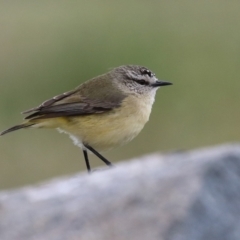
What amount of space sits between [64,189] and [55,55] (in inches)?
569

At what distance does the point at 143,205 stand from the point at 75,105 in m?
4.77

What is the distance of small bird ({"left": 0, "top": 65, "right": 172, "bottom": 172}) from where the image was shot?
8422 millimetres

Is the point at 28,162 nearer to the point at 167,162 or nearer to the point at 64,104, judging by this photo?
the point at 64,104

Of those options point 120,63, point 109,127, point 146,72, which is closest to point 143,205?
point 109,127

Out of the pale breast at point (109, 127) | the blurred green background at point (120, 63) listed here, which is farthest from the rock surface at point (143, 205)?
the blurred green background at point (120, 63)

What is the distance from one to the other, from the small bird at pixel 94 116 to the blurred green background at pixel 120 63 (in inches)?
167

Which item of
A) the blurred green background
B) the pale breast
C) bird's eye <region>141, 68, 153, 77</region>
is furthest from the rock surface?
the blurred green background

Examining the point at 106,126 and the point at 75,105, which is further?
the point at 75,105

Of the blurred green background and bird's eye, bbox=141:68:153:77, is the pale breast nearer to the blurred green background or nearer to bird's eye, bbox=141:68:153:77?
bird's eye, bbox=141:68:153:77

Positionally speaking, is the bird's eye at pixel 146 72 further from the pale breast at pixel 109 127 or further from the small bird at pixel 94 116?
the pale breast at pixel 109 127

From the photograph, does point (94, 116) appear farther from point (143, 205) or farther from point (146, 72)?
point (143, 205)

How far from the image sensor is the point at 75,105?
859 centimetres

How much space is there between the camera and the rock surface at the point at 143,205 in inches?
147

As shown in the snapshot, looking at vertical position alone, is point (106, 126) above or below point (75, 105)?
below
